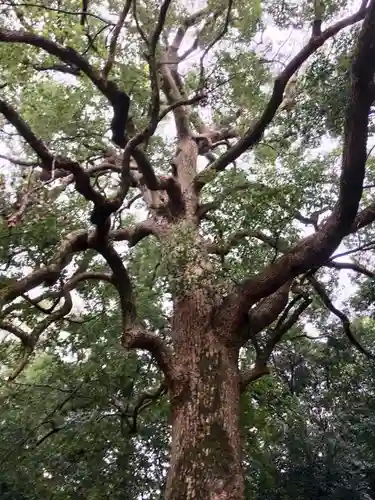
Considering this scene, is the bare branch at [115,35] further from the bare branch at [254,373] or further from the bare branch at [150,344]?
the bare branch at [254,373]

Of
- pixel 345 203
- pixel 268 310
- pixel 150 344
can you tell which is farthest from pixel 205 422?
pixel 345 203

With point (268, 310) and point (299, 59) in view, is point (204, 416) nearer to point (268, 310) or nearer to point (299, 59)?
point (268, 310)

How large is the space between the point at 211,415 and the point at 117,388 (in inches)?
106

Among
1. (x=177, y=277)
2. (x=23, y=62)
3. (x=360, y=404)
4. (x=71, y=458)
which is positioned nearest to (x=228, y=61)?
(x=23, y=62)

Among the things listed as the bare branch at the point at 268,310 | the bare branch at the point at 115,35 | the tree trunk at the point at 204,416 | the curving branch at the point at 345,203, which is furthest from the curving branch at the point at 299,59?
the tree trunk at the point at 204,416

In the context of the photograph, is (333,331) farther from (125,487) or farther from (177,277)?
(177,277)

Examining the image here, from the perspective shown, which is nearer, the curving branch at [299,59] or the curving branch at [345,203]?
the curving branch at [345,203]

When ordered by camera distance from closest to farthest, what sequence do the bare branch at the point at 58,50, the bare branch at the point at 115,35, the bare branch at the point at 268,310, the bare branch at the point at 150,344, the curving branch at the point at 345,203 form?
1. the curving branch at the point at 345,203
2. the bare branch at the point at 58,50
3. the bare branch at the point at 115,35
4. the bare branch at the point at 150,344
5. the bare branch at the point at 268,310

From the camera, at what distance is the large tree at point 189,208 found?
11.6 feet

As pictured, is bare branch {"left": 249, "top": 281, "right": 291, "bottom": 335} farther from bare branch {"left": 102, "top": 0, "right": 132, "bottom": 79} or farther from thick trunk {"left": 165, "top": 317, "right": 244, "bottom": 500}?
bare branch {"left": 102, "top": 0, "right": 132, "bottom": 79}

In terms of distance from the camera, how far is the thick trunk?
321 cm

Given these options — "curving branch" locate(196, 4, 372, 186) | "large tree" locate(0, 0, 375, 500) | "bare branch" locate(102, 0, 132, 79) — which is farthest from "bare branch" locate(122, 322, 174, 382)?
"curving branch" locate(196, 4, 372, 186)

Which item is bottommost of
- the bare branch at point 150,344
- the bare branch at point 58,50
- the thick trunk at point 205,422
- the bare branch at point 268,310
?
the thick trunk at point 205,422

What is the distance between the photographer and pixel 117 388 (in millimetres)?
6047
